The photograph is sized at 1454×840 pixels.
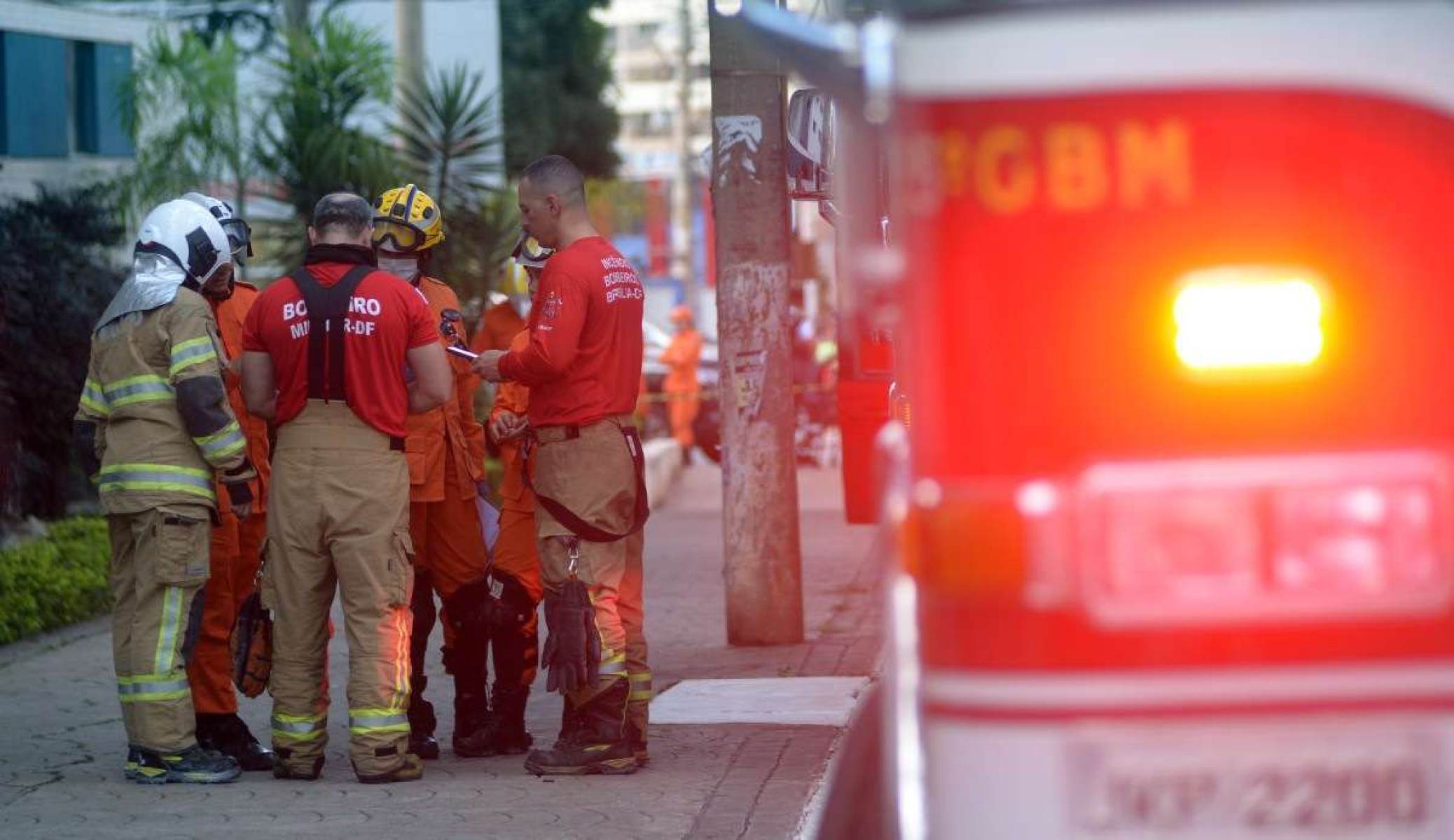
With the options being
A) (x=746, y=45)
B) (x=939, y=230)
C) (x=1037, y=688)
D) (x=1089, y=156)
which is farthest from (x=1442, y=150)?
(x=746, y=45)

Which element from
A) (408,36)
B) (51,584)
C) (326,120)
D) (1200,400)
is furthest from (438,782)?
(408,36)

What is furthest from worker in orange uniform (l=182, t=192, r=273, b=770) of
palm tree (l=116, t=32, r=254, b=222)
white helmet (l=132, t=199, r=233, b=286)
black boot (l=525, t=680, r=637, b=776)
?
palm tree (l=116, t=32, r=254, b=222)

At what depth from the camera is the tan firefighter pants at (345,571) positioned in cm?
756

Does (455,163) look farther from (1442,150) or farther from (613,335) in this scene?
(1442,150)

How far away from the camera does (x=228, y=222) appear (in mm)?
8078

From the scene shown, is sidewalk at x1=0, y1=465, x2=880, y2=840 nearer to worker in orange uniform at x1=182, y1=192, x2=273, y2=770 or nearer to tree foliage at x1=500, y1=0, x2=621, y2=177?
worker in orange uniform at x1=182, y1=192, x2=273, y2=770

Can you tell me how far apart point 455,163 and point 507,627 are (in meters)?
11.7

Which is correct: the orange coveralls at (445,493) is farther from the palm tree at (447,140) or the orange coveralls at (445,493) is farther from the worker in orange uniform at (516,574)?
the palm tree at (447,140)

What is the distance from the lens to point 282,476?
25.0ft

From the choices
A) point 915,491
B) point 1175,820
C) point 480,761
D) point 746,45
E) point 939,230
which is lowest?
point 480,761

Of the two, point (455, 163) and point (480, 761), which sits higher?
point (455, 163)

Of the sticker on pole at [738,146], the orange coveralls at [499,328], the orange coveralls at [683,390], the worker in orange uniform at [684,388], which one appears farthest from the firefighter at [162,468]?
the orange coveralls at [683,390]

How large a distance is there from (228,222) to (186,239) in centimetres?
32

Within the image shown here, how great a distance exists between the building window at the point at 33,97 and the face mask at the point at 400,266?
993 cm
